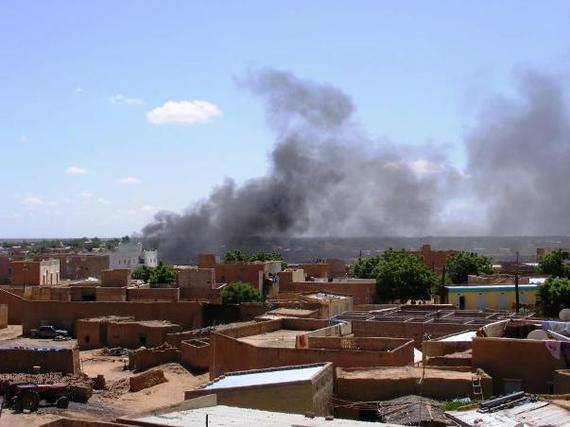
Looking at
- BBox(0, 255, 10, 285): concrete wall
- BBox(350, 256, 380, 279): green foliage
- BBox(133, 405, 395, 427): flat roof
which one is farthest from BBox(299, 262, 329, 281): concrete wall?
BBox(133, 405, 395, 427): flat roof

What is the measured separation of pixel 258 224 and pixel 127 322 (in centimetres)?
7457

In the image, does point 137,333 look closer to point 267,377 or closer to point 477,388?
point 267,377

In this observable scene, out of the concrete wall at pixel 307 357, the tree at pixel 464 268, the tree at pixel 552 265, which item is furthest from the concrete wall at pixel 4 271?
the concrete wall at pixel 307 357

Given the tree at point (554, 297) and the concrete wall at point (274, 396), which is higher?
the tree at point (554, 297)

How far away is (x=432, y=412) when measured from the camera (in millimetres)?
14117

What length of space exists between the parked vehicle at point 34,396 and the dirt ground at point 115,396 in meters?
0.24

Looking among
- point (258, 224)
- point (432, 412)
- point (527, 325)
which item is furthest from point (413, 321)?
point (258, 224)

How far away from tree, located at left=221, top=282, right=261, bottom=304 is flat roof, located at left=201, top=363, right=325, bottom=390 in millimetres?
22401

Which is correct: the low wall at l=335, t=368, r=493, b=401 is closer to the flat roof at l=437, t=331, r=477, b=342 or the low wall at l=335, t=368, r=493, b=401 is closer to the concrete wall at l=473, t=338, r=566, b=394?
the concrete wall at l=473, t=338, r=566, b=394

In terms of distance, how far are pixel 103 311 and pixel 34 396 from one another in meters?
15.5

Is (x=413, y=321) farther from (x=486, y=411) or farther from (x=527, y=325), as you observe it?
(x=486, y=411)

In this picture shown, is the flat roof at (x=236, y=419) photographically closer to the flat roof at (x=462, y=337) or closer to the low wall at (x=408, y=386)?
the low wall at (x=408, y=386)

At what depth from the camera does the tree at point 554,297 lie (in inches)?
1236

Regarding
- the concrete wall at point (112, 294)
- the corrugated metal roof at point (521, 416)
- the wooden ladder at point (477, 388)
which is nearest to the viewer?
the corrugated metal roof at point (521, 416)
